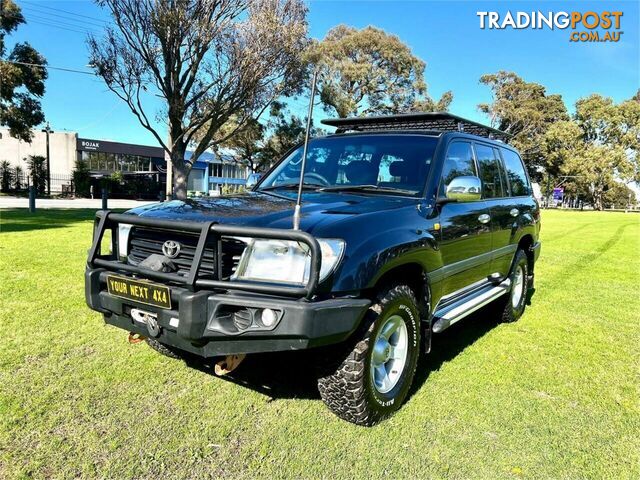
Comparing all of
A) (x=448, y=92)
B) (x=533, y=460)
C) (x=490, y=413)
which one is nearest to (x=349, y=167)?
(x=490, y=413)

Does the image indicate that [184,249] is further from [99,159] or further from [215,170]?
[215,170]

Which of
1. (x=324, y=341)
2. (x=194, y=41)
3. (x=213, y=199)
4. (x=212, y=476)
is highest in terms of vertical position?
(x=194, y=41)

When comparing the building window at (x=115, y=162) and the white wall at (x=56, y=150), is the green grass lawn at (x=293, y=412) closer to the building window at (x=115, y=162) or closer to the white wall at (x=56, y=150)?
the white wall at (x=56, y=150)

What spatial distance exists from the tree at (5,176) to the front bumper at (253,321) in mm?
39428

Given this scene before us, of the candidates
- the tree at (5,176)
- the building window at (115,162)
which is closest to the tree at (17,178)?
the tree at (5,176)

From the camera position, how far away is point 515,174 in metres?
5.41

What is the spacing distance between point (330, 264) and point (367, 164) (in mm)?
1602

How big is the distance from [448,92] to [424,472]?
3944 centimetres

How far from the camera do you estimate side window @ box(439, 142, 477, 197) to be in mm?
3639

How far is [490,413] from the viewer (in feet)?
10.0

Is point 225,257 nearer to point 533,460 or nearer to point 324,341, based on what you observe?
point 324,341

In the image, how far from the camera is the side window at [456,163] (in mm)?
3639

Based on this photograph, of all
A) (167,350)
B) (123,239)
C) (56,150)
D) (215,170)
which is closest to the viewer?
(123,239)

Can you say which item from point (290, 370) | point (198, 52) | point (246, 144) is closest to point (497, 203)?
point (290, 370)
